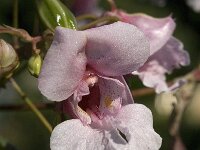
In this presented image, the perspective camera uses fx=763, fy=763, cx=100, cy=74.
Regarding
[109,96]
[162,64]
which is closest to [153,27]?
[162,64]

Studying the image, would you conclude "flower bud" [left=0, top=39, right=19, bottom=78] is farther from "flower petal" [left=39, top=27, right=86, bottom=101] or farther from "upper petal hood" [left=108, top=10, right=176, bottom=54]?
"upper petal hood" [left=108, top=10, right=176, bottom=54]

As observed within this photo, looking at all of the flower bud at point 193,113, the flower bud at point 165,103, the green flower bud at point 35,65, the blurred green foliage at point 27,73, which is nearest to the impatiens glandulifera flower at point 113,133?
the green flower bud at point 35,65

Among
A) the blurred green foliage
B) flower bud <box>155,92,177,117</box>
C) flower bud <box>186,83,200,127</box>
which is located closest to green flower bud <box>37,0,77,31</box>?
flower bud <box>155,92,177,117</box>

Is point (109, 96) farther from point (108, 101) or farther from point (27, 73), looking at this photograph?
point (27, 73)

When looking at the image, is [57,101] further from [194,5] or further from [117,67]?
[194,5]

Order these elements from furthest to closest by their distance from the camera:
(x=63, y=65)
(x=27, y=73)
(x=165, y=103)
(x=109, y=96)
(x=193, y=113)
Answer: (x=27, y=73) < (x=193, y=113) < (x=165, y=103) < (x=109, y=96) < (x=63, y=65)

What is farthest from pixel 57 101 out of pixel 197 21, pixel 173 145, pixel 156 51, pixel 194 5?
pixel 197 21

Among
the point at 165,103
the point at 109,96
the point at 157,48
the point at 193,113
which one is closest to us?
the point at 109,96
